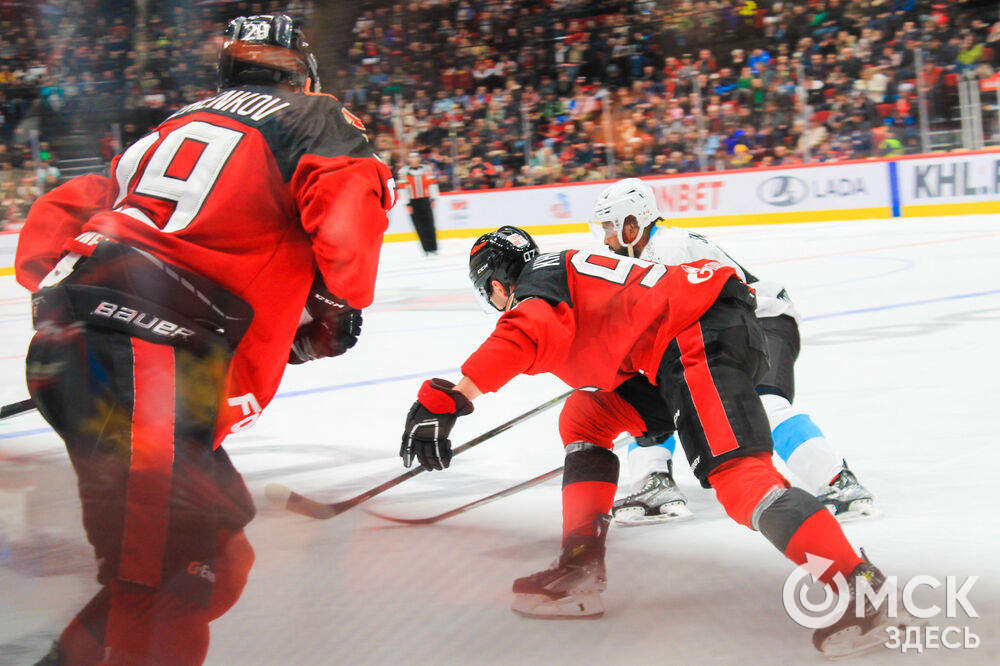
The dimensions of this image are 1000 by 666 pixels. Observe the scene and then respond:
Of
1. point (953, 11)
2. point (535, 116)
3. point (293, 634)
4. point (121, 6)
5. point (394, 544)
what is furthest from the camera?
point (953, 11)

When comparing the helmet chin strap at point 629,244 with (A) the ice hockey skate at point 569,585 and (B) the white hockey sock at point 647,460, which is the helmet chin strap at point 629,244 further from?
(A) the ice hockey skate at point 569,585

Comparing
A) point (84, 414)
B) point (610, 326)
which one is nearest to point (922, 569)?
point (610, 326)

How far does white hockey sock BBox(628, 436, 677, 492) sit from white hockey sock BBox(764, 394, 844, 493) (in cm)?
31

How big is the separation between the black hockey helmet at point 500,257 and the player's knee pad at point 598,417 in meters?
0.30

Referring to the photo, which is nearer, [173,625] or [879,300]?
[173,625]

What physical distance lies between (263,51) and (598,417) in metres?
1.28

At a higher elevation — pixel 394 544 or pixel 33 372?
pixel 33 372

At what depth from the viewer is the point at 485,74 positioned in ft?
5.80

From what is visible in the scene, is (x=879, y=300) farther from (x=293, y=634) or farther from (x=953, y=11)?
(x=953, y=11)

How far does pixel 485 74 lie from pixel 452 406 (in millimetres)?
626

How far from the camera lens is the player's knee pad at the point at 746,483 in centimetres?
160

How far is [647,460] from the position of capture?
8.41 feet

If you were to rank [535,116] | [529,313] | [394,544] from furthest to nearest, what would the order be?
[535,116]
[529,313]
[394,544]

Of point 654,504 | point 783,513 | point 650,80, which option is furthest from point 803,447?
point 650,80
